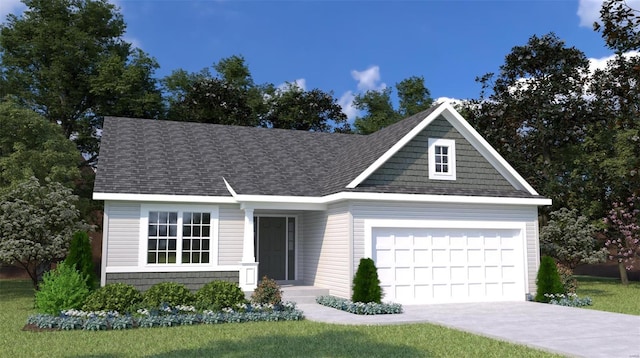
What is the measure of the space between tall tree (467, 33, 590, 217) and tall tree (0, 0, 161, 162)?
72.1 feet

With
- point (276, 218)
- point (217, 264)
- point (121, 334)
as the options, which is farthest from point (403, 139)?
point (121, 334)

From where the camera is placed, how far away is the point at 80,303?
1336 centimetres

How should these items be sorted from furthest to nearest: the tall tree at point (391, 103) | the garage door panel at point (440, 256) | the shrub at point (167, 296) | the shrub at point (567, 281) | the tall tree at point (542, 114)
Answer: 1. the tall tree at point (391, 103)
2. the tall tree at point (542, 114)
3. the shrub at point (567, 281)
4. the garage door panel at point (440, 256)
5. the shrub at point (167, 296)

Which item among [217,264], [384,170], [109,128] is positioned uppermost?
[109,128]

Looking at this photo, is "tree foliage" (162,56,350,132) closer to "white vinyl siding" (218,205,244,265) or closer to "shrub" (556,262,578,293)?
"white vinyl siding" (218,205,244,265)

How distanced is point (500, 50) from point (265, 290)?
2673 cm

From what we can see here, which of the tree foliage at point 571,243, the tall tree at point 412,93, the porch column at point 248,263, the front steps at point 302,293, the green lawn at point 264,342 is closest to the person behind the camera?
the green lawn at point 264,342

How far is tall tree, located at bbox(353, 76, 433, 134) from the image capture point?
143ft

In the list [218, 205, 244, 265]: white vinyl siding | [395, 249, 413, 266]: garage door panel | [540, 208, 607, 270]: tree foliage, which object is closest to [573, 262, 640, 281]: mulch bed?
[540, 208, 607, 270]: tree foliage

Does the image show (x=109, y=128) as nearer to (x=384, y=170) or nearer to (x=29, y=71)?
(x=384, y=170)

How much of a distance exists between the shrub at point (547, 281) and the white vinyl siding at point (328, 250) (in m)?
6.30

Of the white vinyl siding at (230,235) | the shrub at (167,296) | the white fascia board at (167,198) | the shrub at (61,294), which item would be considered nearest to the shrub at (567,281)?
the white vinyl siding at (230,235)

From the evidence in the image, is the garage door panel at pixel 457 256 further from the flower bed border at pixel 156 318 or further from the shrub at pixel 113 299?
the shrub at pixel 113 299

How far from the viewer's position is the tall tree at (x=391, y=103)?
143 feet
